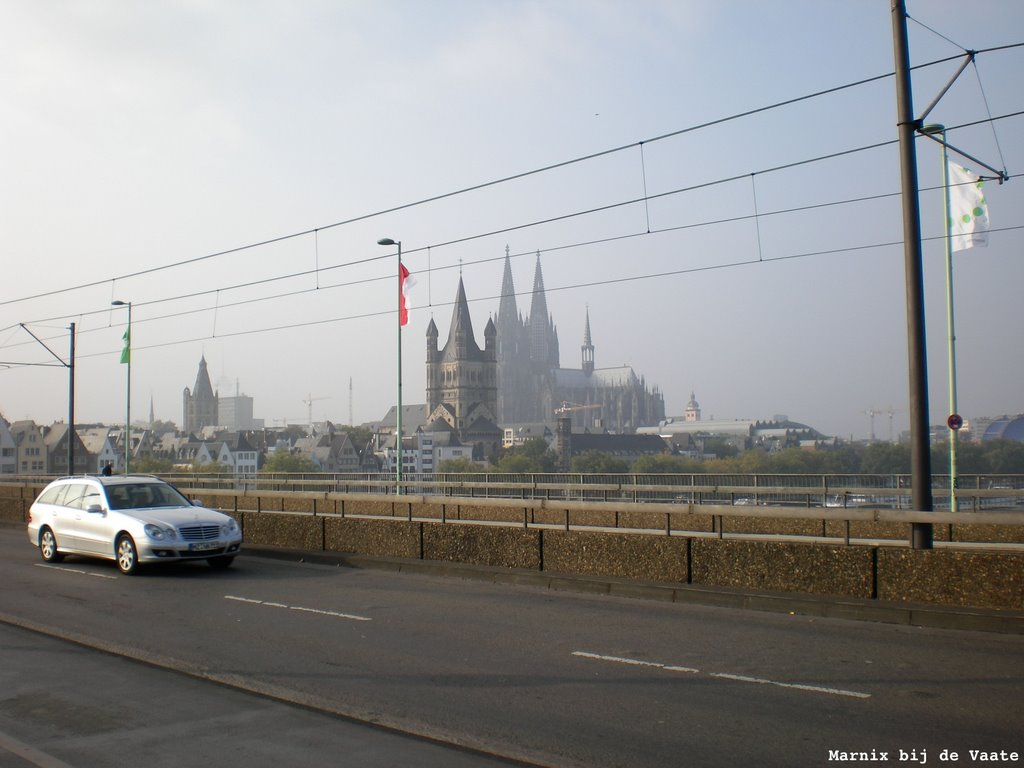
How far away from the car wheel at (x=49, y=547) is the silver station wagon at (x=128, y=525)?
17 millimetres

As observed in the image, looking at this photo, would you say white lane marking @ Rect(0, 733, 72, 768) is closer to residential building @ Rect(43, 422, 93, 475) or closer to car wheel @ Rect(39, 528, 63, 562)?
car wheel @ Rect(39, 528, 63, 562)

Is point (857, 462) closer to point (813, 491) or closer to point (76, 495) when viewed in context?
point (813, 491)

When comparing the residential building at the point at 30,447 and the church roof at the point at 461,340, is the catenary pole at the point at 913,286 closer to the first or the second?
the residential building at the point at 30,447

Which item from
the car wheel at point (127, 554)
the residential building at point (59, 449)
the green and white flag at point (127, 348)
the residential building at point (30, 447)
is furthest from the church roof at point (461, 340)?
the car wheel at point (127, 554)

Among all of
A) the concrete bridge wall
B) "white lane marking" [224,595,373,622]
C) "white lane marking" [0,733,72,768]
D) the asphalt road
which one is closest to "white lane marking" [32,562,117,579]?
the asphalt road

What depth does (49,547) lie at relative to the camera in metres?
17.9

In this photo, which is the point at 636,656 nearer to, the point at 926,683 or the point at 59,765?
the point at 926,683

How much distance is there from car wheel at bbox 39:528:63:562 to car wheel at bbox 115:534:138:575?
2.46m

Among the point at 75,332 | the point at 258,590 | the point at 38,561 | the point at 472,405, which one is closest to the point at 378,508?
the point at 38,561

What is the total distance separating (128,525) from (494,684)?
1015cm

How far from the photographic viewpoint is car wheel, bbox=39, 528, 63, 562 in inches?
701

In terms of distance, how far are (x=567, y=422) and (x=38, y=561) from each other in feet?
273

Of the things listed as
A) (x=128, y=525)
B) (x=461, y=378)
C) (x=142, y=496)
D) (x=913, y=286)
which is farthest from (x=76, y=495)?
(x=461, y=378)

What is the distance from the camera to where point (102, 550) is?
650 inches
